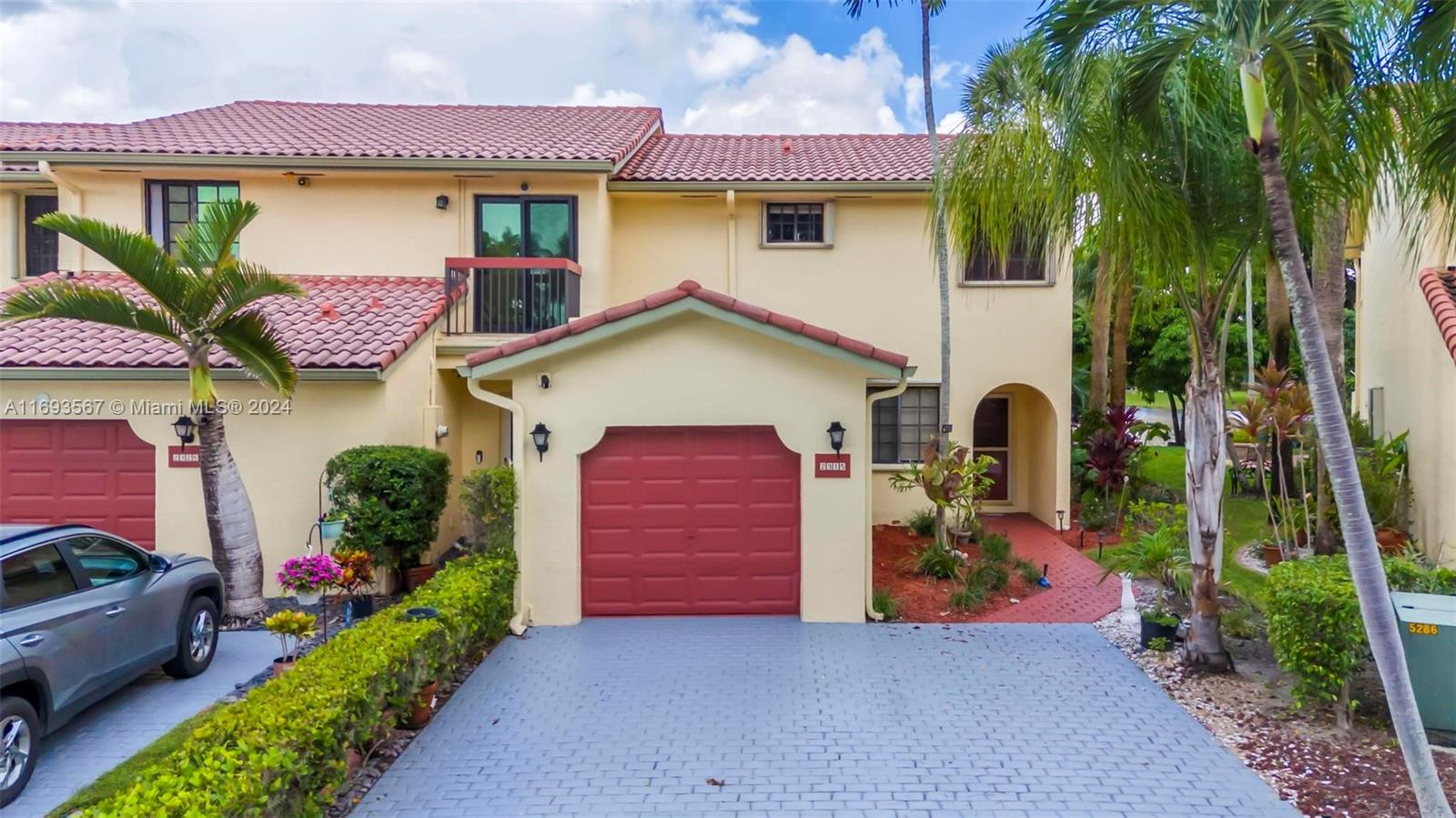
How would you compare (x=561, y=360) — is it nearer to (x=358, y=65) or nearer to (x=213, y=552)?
(x=213, y=552)

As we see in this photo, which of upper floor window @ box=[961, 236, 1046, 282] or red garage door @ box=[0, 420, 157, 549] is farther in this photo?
upper floor window @ box=[961, 236, 1046, 282]

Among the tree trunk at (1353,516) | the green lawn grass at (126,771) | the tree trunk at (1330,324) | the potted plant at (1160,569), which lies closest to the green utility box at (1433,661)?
the tree trunk at (1353,516)

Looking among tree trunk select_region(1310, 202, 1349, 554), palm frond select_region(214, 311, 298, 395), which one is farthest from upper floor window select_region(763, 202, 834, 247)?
palm frond select_region(214, 311, 298, 395)

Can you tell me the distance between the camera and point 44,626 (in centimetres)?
562

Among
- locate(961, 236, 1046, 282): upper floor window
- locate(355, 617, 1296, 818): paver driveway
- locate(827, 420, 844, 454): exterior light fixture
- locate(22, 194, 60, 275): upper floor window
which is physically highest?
locate(22, 194, 60, 275): upper floor window

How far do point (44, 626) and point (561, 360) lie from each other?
5.35m

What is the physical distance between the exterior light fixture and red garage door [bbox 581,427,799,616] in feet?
1.93

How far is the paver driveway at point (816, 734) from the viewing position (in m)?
5.49

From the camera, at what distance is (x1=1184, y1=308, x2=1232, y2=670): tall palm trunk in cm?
732

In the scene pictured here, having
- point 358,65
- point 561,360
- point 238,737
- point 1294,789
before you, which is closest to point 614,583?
point 561,360

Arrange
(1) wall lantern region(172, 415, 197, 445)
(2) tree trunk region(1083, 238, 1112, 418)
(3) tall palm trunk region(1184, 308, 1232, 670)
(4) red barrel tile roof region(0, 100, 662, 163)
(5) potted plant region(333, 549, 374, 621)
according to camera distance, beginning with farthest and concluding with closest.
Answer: (2) tree trunk region(1083, 238, 1112, 418)
(4) red barrel tile roof region(0, 100, 662, 163)
(1) wall lantern region(172, 415, 197, 445)
(5) potted plant region(333, 549, 374, 621)
(3) tall palm trunk region(1184, 308, 1232, 670)

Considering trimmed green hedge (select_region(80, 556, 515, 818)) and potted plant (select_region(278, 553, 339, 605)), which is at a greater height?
potted plant (select_region(278, 553, 339, 605))

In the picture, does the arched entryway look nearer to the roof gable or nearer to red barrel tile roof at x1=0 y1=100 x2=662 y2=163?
the roof gable

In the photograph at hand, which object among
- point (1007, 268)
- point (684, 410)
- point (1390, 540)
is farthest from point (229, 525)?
point (1390, 540)
